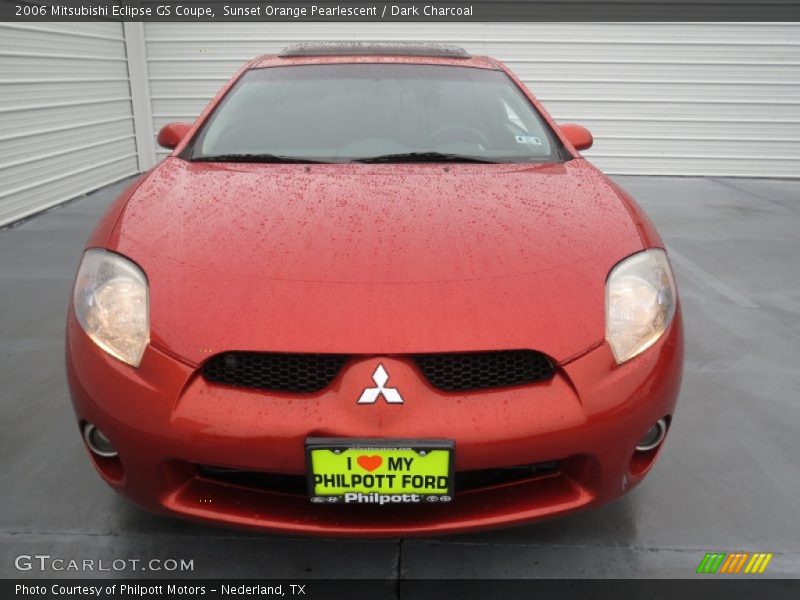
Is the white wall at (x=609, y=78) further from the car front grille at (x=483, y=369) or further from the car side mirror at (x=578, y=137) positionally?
the car front grille at (x=483, y=369)

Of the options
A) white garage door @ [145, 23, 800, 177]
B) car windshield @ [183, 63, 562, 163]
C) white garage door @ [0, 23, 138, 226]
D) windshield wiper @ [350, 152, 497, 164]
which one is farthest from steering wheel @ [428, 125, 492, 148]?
white garage door @ [145, 23, 800, 177]

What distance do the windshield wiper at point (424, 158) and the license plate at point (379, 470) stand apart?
1.11 metres

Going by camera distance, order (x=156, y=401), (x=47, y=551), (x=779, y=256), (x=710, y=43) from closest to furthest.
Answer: (x=156, y=401)
(x=47, y=551)
(x=779, y=256)
(x=710, y=43)

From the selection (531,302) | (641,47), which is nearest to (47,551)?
(531,302)

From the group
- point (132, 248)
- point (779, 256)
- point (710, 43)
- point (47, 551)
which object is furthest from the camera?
point (710, 43)

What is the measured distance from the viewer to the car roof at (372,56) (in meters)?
2.61

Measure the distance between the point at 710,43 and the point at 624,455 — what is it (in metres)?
7.38

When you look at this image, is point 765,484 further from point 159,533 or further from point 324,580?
point 159,533

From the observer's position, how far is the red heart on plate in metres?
1.26

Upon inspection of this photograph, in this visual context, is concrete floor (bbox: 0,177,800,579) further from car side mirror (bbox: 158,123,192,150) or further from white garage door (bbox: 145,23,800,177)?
white garage door (bbox: 145,23,800,177)

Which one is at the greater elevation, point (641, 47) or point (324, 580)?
point (641, 47)

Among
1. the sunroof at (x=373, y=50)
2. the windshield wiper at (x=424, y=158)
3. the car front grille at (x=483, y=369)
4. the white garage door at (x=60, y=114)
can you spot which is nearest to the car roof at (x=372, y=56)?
the sunroof at (x=373, y=50)

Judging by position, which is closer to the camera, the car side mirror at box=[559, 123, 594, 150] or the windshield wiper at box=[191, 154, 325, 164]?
the windshield wiper at box=[191, 154, 325, 164]

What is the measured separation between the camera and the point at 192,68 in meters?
7.39
